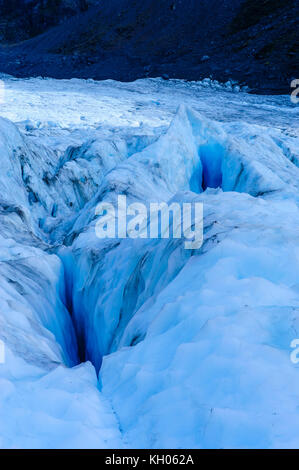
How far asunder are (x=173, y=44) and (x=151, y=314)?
3292cm

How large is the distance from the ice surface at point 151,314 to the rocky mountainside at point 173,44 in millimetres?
18835

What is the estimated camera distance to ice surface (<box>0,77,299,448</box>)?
2.07 m

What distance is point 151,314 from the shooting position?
3.03 m

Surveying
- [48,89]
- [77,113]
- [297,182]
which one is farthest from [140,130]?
[48,89]

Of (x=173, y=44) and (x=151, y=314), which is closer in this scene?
(x=151, y=314)

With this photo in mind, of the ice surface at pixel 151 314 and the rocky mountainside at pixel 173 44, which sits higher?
the rocky mountainside at pixel 173 44

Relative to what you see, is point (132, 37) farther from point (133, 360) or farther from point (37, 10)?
point (133, 360)

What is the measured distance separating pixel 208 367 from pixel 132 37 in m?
37.0

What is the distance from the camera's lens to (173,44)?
3209 centimetres

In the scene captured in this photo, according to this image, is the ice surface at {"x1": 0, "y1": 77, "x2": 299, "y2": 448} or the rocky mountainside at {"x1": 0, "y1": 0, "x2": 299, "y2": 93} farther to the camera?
the rocky mountainside at {"x1": 0, "y1": 0, "x2": 299, "y2": 93}

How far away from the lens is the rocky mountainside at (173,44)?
1008 inches

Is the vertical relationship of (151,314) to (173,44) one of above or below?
below

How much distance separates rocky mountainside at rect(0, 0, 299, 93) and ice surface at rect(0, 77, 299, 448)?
18835 millimetres
